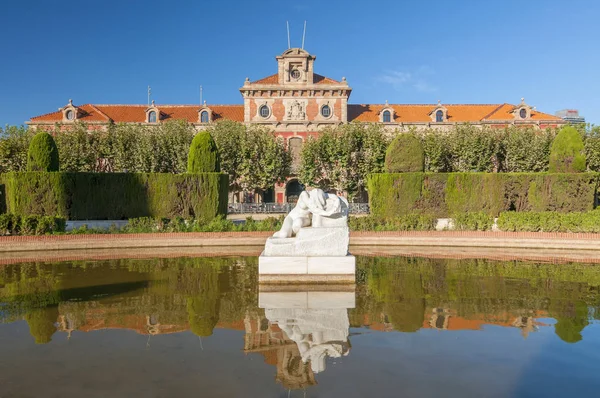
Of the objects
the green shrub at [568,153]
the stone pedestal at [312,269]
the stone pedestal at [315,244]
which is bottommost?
the stone pedestal at [312,269]

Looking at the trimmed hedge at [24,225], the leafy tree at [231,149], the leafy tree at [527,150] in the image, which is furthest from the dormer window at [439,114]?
the trimmed hedge at [24,225]

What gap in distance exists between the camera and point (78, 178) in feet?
66.2

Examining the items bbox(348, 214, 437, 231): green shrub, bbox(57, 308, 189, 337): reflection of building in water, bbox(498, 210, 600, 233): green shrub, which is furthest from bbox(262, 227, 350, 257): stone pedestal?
bbox(498, 210, 600, 233): green shrub

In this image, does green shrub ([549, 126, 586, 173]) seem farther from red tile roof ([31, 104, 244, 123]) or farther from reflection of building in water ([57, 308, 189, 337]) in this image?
red tile roof ([31, 104, 244, 123])

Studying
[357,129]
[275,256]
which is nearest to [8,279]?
[275,256]

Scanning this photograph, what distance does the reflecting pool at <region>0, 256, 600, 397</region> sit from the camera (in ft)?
14.3

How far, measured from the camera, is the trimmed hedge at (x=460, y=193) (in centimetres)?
2153

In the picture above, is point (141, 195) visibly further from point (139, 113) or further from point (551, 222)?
point (139, 113)

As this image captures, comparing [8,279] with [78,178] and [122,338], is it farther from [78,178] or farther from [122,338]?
[78,178]

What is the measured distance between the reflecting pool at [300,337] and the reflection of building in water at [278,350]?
0.02 m

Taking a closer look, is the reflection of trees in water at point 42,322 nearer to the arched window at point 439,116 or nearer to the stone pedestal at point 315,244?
the stone pedestal at point 315,244

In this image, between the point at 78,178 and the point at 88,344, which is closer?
the point at 88,344

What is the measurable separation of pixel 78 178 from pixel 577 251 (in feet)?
70.4

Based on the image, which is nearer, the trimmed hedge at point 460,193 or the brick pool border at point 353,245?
the brick pool border at point 353,245
